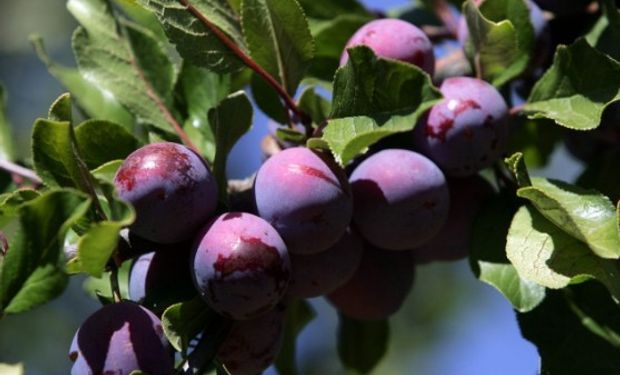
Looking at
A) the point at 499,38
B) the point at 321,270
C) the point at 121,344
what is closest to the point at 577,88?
the point at 499,38

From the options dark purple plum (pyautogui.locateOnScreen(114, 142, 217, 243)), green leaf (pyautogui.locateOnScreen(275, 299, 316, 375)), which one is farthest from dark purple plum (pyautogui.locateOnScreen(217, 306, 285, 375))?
green leaf (pyautogui.locateOnScreen(275, 299, 316, 375))

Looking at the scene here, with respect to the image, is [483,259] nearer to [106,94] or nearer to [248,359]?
[248,359]

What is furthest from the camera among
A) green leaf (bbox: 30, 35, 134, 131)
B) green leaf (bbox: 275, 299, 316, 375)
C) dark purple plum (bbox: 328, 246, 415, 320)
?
green leaf (bbox: 275, 299, 316, 375)

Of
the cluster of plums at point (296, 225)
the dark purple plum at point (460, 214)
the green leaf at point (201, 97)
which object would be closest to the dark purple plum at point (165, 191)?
the cluster of plums at point (296, 225)

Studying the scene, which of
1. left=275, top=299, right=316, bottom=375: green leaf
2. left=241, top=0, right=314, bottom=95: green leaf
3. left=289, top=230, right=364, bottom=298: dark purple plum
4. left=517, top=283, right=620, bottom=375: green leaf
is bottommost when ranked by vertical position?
left=275, top=299, right=316, bottom=375: green leaf

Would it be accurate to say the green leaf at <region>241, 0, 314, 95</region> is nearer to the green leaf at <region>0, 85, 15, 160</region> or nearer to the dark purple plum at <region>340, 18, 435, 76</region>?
the dark purple plum at <region>340, 18, 435, 76</region>

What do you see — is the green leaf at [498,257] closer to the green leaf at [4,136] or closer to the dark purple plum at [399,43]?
the dark purple plum at [399,43]
